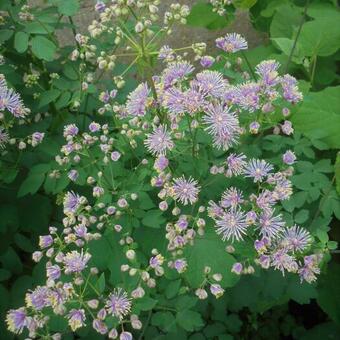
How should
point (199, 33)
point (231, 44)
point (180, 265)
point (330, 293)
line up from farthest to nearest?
point (199, 33) → point (330, 293) → point (231, 44) → point (180, 265)

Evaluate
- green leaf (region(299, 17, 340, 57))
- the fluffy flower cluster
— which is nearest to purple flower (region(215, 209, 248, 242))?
the fluffy flower cluster

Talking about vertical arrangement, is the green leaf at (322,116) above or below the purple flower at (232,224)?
below

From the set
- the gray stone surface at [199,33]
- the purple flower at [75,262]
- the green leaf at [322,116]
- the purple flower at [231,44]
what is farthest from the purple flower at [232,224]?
the gray stone surface at [199,33]

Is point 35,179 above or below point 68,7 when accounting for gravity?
below

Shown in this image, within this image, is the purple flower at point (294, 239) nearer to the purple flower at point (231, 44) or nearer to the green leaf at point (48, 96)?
the purple flower at point (231, 44)

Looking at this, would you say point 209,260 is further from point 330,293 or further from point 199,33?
point 199,33

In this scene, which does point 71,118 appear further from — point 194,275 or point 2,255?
point 194,275

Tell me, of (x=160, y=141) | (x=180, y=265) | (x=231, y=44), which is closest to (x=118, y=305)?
(x=180, y=265)

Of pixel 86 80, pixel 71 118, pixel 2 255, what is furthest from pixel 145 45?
pixel 2 255

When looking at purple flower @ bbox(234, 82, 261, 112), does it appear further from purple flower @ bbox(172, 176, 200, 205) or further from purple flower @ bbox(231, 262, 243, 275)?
purple flower @ bbox(231, 262, 243, 275)
